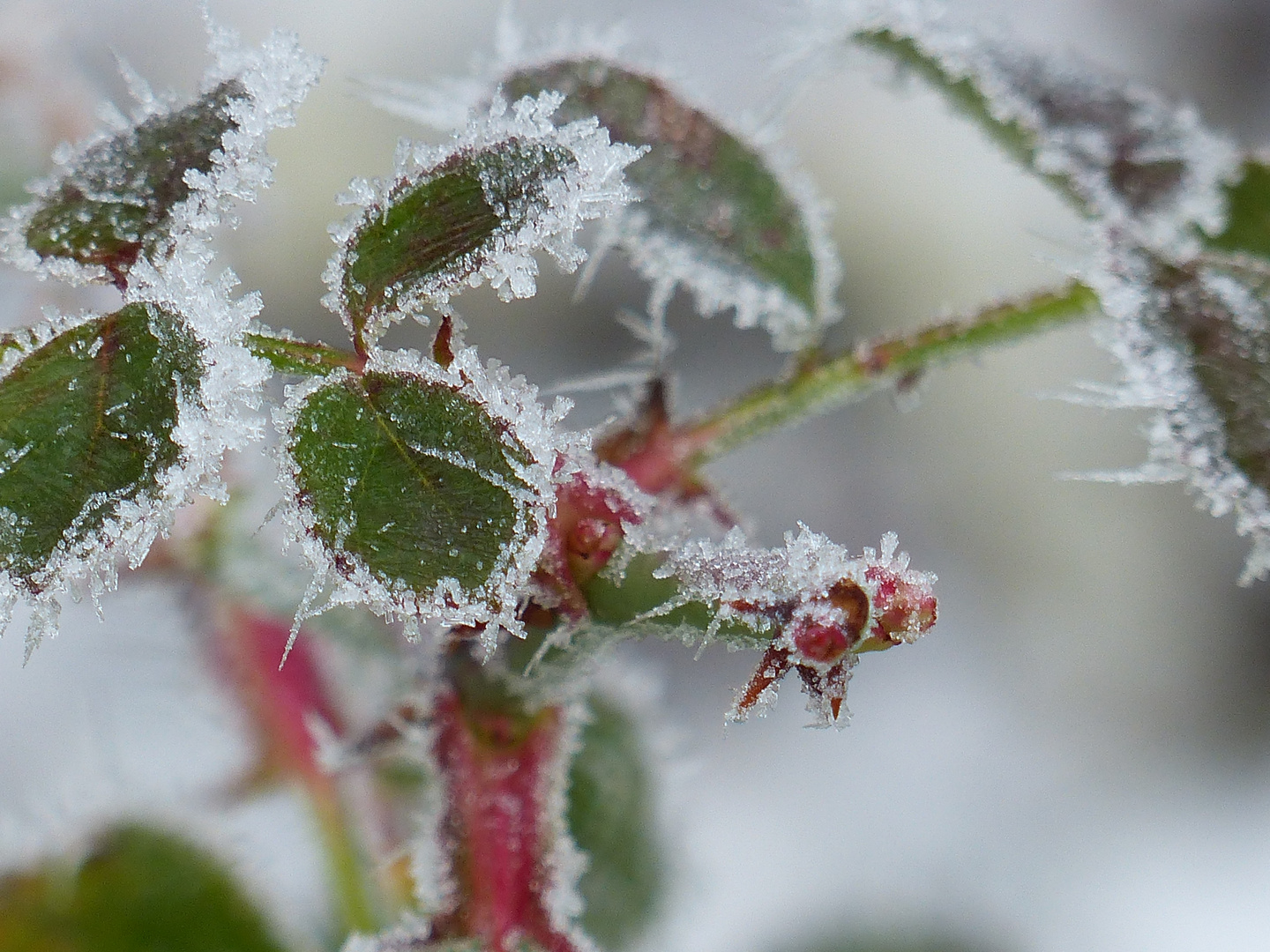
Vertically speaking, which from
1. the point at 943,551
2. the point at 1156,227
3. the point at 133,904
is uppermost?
the point at 943,551

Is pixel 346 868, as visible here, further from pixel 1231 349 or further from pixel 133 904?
pixel 1231 349

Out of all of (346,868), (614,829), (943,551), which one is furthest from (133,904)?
(943,551)

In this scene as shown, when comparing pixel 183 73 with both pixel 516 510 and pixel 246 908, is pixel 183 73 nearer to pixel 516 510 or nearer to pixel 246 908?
pixel 246 908

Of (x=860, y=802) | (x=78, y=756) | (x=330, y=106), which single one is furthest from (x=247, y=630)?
(x=330, y=106)

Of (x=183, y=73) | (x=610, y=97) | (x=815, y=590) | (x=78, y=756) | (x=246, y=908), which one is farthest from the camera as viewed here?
(x=183, y=73)

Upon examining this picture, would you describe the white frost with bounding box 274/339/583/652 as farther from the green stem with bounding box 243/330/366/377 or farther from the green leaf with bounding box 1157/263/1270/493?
the green leaf with bounding box 1157/263/1270/493

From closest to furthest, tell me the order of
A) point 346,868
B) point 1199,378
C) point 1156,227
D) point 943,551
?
point 1199,378 → point 1156,227 → point 346,868 → point 943,551
